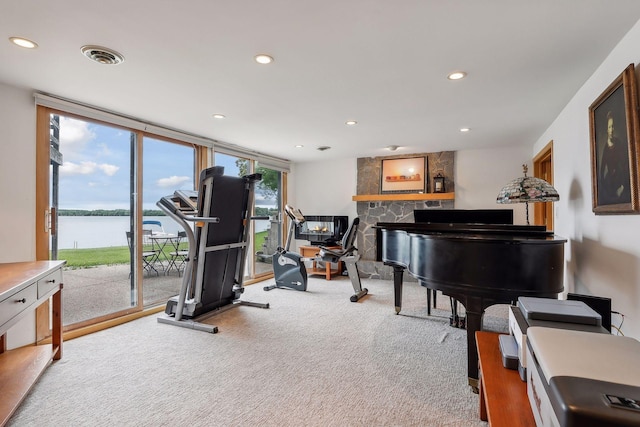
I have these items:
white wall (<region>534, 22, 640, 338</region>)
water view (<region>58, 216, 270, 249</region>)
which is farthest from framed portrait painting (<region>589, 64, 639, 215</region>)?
water view (<region>58, 216, 270, 249</region>)

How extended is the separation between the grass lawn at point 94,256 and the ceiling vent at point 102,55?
1.98 meters

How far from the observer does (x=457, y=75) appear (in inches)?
97.3

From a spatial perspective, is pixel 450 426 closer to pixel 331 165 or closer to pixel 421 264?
pixel 421 264

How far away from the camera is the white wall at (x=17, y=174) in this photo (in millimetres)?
2639

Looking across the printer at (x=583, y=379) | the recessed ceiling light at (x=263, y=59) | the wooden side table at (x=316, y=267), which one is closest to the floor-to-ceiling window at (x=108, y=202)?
the recessed ceiling light at (x=263, y=59)

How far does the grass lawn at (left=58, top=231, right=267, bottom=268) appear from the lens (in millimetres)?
3268

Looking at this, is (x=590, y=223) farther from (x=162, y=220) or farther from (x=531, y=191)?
(x=162, y=220)

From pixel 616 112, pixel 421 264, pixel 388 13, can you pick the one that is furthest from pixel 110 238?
pixel 616 112

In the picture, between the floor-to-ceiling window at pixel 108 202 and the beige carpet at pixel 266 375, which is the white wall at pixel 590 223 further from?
the floor-to-ceiling window at pixel 108 202

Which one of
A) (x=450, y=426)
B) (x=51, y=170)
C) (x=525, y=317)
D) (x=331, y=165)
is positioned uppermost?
(x=331, y=165)

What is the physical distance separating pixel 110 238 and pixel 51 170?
0.90 metres

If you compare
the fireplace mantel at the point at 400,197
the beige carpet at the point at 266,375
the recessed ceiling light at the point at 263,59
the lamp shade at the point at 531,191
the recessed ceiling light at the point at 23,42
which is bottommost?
the beige carpet at the point at 266,375

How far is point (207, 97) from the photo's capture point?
9.70 feet

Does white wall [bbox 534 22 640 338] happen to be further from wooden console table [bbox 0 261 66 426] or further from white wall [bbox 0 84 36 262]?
white wall [bbox 0 84 36 262]
